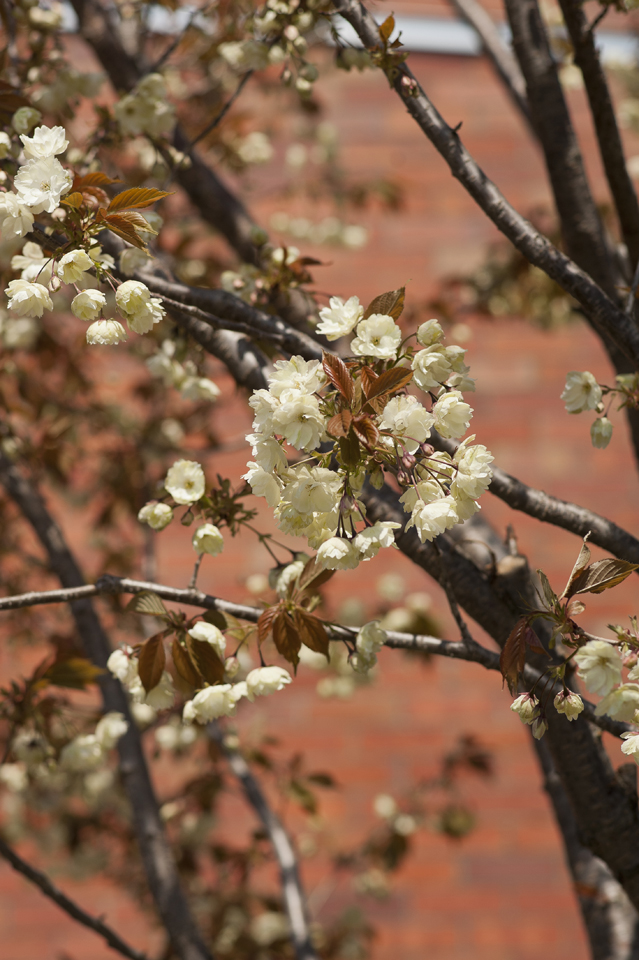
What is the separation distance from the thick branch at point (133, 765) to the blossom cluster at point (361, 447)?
0.66 m

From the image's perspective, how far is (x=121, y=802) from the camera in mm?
1869

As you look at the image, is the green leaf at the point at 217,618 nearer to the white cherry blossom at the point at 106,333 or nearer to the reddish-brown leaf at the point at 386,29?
the white cherry blossom at the point at 106,333

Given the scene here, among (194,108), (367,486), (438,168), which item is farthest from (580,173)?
(438,168)

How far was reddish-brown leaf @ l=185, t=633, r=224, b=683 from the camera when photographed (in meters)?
0.76

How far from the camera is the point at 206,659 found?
756mm

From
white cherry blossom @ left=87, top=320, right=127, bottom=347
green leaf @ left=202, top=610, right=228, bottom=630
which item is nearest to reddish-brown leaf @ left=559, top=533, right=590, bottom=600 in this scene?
green leaf @ left=202, top=610, right=228, bottom=630

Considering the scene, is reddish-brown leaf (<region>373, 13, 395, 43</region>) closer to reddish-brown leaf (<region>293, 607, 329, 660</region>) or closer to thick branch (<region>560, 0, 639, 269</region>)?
thick branch (<region>560, 0, 639, 269</region>)

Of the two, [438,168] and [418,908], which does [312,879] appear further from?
[438,168]

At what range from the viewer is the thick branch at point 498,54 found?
152 centimetres

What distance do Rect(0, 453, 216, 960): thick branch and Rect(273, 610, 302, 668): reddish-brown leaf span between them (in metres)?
0.55

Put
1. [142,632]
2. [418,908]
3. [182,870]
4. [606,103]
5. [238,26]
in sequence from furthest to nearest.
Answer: [418,908], [182,870], [142,632], [238,26], [606,103]

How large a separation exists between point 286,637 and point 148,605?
152 mm

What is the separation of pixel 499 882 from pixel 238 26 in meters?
2.53

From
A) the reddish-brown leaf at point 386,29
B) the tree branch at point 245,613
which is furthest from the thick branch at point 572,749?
the reddish-brown leaf at point 386,29
